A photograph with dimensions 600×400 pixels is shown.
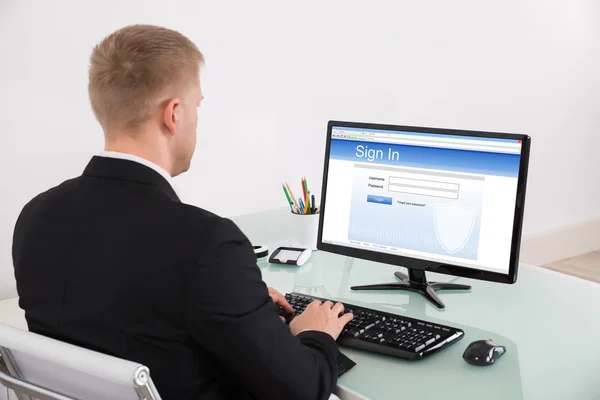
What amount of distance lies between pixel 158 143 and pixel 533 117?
279 centimetres

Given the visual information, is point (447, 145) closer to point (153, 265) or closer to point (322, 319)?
point (322, 319)

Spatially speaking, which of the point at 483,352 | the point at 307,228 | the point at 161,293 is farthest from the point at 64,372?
the point at 307,228

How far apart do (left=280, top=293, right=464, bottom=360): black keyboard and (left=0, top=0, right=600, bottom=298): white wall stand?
0.95 meters

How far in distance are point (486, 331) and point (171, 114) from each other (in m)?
0.79

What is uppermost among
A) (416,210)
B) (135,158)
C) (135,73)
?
(135,73)

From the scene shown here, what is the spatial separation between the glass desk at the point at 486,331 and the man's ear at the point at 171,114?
55 cm

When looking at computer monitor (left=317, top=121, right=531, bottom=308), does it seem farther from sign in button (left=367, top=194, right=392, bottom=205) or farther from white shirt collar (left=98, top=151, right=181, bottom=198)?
white shirt collar (left=98, top=151, right=181, bottom=198)

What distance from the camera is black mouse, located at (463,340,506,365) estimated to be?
1.23m

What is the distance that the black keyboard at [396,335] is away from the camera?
4.12 feet

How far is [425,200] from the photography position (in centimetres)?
159

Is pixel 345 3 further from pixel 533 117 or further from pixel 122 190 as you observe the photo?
pixel 122 190

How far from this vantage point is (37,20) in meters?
1.81

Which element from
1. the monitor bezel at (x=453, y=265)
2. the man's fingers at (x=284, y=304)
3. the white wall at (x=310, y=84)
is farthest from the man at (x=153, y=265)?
the white wall at (x=310, y=84)

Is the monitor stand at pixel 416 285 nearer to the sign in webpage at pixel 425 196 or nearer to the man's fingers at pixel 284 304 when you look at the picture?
the sign in webpage at pixel 425 196
